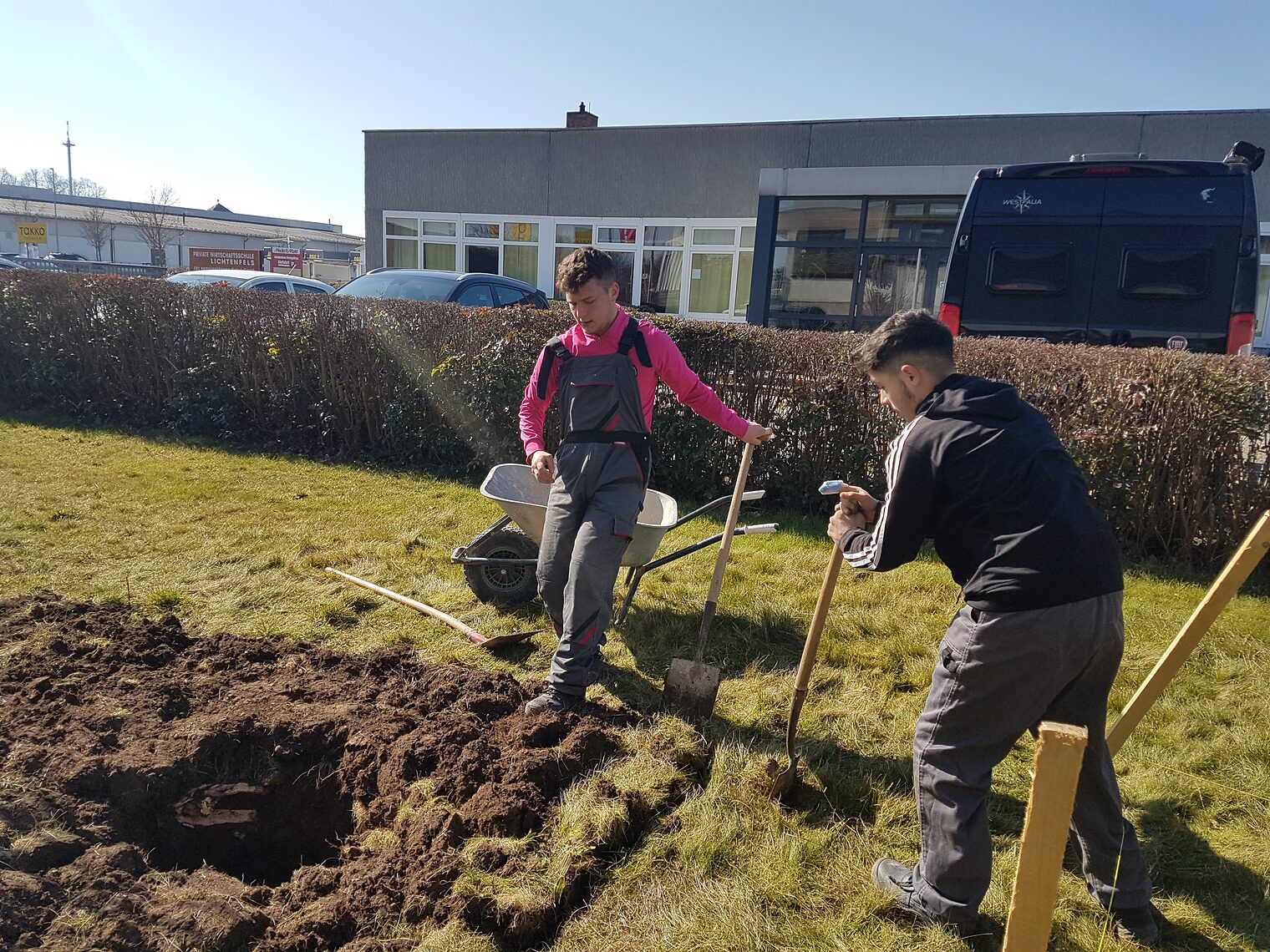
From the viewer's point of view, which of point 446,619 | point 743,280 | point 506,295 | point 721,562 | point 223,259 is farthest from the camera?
point 223,259

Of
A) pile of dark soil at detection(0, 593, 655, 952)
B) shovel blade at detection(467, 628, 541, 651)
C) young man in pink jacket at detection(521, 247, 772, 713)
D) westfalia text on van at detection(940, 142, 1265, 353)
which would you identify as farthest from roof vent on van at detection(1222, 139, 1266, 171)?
pile of dark soil at detection(0, 593, 655, 952)

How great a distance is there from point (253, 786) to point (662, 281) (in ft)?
59.5

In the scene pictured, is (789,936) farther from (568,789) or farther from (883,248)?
(883,248)

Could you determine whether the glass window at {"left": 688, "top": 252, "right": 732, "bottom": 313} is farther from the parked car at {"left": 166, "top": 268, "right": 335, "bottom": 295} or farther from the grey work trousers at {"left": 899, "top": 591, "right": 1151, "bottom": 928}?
the grey work trousers at {"left": 899, "top": 591, "right": 1151, "bottom": 928}

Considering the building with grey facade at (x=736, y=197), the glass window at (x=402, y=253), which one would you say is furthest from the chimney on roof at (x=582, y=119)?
the glass window at (x=402, y=253)

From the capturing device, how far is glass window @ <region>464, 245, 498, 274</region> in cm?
2198

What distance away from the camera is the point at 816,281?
1552 centimetres

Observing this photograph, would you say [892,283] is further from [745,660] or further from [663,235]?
[745,660]

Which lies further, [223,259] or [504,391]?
[223,259]

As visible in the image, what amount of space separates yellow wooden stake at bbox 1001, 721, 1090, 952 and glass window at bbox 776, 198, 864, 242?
15436 millimetres

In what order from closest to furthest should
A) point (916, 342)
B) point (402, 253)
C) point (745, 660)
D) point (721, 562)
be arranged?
point (916, 342) < point (721, 562) < point (745, 660) < point (402, 253)

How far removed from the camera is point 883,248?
1531cm

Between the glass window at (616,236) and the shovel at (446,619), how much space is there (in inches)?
657

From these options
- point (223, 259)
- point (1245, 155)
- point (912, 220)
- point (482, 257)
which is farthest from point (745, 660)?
point (223, 259)
